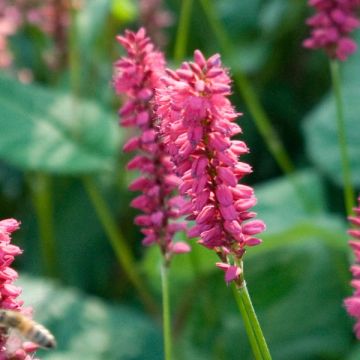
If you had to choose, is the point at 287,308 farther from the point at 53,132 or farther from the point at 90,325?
the point at 53,132

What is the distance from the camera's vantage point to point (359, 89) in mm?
3146

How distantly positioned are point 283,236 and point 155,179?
92 cm

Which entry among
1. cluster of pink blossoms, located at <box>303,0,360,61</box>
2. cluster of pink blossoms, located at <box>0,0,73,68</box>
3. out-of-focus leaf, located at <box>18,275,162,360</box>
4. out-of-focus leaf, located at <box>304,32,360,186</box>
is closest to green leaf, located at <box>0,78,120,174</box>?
cluster of pink blossoms, located at <box>0,0,73,68</box>

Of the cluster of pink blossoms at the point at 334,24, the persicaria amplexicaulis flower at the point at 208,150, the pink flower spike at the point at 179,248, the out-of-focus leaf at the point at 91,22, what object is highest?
the out-of-focus leaf at the point at 91,22

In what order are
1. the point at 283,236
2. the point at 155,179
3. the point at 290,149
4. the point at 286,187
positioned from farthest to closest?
1. the point at 290,149
2. the point at 286,187
3. the point at 283,236
4. the point at 155,179

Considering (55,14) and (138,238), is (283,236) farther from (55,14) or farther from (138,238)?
(55,14)

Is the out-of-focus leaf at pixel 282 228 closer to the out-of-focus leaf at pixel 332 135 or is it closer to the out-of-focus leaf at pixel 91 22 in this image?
the out-of-focus leaf at pixel 332 135

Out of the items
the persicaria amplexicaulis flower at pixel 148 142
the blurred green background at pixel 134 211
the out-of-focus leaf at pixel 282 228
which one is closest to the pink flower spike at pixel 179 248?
the persicaria amplexicaulis flower at pixel 148 142

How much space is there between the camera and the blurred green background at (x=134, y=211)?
2396 mm

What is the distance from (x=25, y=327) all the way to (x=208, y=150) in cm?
30

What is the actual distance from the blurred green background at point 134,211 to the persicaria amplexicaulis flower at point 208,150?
91 centimetres

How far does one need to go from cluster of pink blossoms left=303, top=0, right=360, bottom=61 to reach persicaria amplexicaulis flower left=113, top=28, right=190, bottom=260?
446 millimetres

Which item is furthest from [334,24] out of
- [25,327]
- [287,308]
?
[287,308]

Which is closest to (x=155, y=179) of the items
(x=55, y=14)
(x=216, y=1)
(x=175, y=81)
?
(x=175, y=81)
